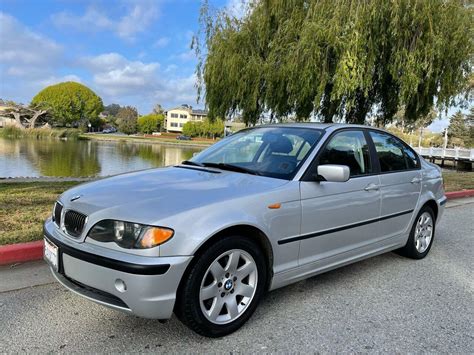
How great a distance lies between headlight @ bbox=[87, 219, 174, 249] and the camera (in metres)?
2.65

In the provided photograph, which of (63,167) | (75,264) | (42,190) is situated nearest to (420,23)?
(42,190)

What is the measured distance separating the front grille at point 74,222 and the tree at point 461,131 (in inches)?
2441

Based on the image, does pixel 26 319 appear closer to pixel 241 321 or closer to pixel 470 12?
pixel 241 321

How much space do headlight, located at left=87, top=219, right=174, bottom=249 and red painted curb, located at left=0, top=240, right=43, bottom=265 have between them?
2.06 m

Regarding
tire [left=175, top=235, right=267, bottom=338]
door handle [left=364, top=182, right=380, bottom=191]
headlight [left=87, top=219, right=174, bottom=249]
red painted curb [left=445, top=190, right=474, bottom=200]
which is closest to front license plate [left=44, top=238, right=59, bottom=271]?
headlight [left=87, top=219, right=174, bottom=249]

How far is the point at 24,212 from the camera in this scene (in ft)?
19.7

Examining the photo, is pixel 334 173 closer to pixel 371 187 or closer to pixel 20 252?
pixel 371 187

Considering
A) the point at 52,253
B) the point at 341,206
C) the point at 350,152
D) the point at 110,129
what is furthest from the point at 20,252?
the point at 110,129

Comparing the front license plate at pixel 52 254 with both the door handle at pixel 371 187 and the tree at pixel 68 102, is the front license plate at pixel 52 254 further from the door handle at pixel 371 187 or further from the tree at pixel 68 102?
the tree at pixel 68 102

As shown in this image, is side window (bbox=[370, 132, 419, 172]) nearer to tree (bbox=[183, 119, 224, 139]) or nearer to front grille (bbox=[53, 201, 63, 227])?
front grille (bbox=[53, 201, 63, 227])

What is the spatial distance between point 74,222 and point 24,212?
3569 mm

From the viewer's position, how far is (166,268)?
2.62 meters

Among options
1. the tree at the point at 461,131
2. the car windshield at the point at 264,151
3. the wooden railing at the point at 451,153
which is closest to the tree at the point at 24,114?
the wooden railing at the point at 451,153

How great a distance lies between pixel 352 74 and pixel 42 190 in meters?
7.43
